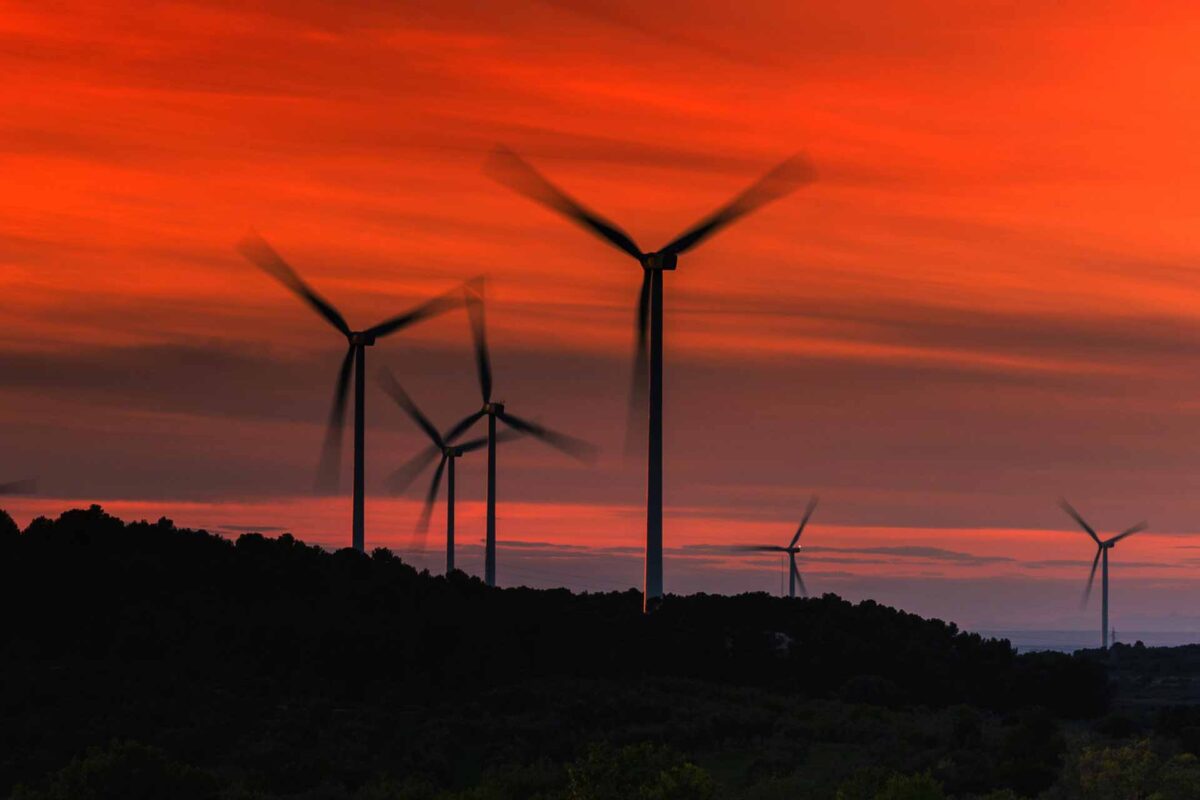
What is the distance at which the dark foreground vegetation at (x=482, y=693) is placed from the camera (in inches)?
3159

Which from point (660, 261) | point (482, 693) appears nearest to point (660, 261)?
point (660, 261)

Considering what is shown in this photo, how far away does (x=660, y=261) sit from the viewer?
118938 mm

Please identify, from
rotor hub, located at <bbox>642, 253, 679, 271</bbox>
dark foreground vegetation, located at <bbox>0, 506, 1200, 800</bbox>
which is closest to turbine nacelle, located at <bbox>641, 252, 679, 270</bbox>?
rotor hub, located at <bbox>642, 253, 679, 271</bbox>

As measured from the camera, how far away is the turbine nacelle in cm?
11888

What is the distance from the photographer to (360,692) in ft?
367

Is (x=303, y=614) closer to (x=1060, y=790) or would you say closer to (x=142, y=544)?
(x=142, y=544)

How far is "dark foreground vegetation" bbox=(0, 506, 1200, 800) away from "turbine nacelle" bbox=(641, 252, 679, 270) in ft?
80.7

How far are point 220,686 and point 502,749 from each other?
22.0m

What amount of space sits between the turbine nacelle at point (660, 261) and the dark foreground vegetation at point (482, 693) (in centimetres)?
2460

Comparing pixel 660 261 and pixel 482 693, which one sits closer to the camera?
pixel 482 693

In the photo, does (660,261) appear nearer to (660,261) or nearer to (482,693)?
(660,261)

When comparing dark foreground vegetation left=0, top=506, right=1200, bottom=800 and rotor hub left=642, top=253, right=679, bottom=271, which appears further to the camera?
rotor hub left=642, top=253, right=679, bottom=271

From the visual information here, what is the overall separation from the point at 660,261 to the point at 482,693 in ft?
91.3

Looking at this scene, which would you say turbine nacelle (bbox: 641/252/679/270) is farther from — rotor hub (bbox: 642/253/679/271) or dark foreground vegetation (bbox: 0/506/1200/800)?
dark foreground vegetation (bbox: 0/506/1200/800)
